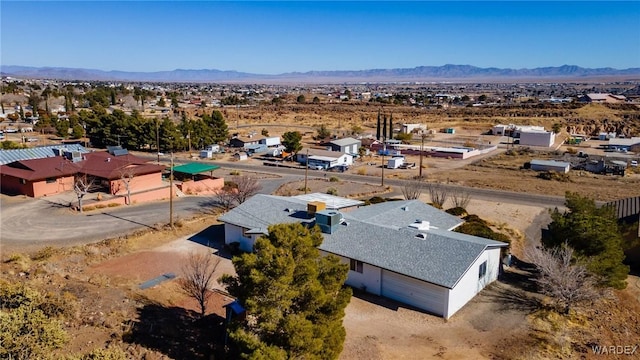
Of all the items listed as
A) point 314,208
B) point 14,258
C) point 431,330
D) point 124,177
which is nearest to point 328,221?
point 314,208

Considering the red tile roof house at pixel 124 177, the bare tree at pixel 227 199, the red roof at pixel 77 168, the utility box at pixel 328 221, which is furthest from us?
the red roof at pixel 77 168

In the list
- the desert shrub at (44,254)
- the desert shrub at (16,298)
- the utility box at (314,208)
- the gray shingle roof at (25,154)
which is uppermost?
the gray shingle roof at (25,154)

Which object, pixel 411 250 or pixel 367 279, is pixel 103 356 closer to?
pixel 367 279

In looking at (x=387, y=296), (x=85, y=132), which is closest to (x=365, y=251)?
(x=387, y=296)

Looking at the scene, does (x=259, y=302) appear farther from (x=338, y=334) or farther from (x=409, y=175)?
(x=409, y=175)

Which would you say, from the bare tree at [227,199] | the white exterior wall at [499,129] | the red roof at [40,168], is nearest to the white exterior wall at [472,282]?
the bare tree at [227,199]

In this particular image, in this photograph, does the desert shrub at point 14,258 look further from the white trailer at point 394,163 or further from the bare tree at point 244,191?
the white trailer at point 394,163

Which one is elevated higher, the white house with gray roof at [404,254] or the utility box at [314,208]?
the utility box at [314,208]

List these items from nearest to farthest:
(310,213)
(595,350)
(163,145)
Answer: (595,350) < (310,213) < (163,145)
